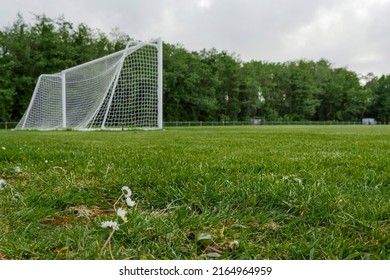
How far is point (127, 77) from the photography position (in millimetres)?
14898

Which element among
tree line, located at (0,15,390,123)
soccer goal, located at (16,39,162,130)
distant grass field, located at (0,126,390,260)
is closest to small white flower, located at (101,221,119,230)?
distant grass field, located at (0,126,390,260)

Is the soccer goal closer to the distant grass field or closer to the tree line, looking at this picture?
the distant grass field

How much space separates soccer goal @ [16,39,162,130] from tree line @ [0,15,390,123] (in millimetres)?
12993

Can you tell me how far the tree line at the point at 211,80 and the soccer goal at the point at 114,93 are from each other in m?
13.0

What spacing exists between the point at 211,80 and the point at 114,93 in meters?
27.8

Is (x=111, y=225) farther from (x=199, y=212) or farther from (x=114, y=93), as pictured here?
(x=114, y=93)

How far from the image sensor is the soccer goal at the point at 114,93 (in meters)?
13.8

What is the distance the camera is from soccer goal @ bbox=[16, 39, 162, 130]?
13816 mm

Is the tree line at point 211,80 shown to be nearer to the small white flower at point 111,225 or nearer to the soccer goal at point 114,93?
the soccer goal at point 114,93

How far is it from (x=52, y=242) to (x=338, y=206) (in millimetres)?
1175

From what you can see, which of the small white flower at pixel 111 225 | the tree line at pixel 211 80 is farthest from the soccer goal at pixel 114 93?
the tree line at pixel 211 80

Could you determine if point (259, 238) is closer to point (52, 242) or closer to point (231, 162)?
point (52, 242)

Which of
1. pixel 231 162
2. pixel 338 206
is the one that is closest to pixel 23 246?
A: pixel 338 206
